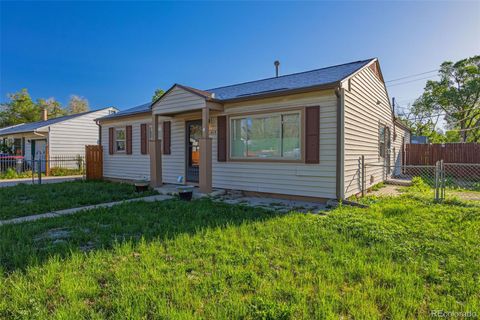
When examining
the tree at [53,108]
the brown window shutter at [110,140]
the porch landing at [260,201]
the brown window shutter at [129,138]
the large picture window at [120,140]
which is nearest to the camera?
the porch landing at [260,201]

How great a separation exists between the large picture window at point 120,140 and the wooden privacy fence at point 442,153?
1512 cm

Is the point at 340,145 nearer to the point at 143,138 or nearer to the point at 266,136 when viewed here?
the point at 266,136

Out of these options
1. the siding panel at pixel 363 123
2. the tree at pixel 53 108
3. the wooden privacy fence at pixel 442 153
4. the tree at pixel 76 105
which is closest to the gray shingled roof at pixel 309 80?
the siding panel at pixel 363 123

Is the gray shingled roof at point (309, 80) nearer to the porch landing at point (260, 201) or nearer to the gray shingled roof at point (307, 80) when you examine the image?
the gray shingled roof at point (307, 80)

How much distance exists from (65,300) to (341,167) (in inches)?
221

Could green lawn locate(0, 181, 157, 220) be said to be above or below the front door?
below

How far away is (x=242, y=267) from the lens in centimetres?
298

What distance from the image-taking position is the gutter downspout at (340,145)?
245 inches

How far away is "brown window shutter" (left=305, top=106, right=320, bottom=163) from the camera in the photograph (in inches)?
257

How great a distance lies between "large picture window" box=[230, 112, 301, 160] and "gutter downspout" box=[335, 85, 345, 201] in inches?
38.2

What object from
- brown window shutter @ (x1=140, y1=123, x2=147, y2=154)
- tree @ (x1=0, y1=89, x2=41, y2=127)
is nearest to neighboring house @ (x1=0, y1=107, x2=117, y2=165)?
brown window shutter @ (x1=140, y1=123, x2=147, y2=154)

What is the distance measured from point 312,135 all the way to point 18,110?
135 ft

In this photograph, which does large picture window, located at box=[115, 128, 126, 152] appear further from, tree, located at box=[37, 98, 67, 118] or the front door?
tree, located at box=[37, 98, 67, 118]

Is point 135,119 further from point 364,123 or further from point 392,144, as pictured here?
point 392,144
